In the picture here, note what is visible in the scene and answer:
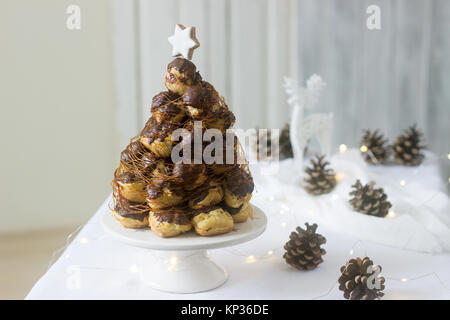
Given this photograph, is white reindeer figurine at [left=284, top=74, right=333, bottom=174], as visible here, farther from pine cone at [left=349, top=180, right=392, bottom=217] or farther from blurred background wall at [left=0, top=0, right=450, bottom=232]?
blurred background wall at [left=0, top=0, right=450, bottom=232]

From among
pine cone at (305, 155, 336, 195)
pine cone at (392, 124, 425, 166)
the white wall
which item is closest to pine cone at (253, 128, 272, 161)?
pine cone at (305, 155, 336, 195)

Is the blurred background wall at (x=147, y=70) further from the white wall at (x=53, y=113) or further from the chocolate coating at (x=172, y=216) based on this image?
the chocolate coating at (x=172, y=216)

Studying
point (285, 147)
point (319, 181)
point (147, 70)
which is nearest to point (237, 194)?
point (319, 181)

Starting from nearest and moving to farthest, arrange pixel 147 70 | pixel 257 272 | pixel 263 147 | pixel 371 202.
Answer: pixel 257 272 < pixel 371 202 < pixel 263 147 < pixel 147 70

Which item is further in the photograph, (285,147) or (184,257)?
(285,147)

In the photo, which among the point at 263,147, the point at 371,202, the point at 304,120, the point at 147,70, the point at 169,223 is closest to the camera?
the point at 169,223

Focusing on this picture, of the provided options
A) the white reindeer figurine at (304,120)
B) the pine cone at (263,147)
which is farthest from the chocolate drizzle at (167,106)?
the pine cone at (263,147)

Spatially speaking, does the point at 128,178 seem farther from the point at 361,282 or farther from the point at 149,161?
the point at 361,282
